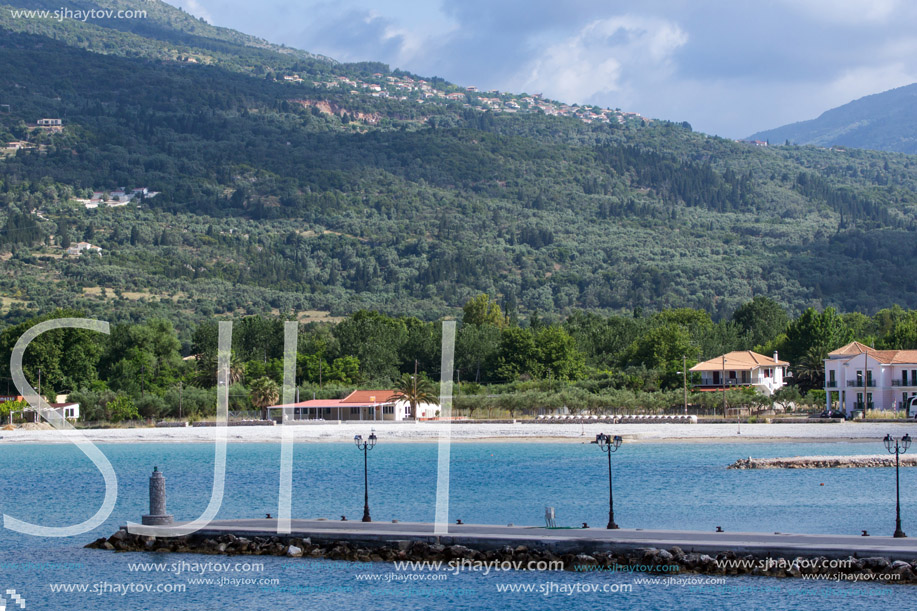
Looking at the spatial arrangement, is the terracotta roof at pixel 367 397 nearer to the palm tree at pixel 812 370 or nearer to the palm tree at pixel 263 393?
the palm tree at pixel 263 393

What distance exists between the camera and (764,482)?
47344 mm

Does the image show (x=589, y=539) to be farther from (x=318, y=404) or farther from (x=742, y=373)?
(x=318, y=404)

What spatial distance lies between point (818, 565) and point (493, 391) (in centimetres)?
7190

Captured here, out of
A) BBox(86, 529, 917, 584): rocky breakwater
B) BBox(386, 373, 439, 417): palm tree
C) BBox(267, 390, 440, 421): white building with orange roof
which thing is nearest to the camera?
BBox(86, 529, 917, 584): rocky breakwater

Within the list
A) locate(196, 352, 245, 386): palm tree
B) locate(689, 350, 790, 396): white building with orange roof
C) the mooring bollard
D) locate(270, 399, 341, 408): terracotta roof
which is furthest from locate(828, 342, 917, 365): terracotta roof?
the mooring bollard

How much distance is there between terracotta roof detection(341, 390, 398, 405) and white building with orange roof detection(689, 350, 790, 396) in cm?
2395

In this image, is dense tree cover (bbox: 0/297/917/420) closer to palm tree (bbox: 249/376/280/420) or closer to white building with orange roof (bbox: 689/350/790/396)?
palm tree (bbox: 249/376/280/420)

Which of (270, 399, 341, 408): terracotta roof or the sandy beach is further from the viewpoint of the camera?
(270, 399, 341, 408): terracotta roof

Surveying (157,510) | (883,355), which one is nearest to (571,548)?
(157,510)

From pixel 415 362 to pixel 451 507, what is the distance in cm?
6494

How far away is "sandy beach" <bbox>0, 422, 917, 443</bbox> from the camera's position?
238 feet

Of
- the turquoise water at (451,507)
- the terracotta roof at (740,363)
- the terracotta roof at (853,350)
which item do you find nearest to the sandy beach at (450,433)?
the turquoise water at (451,507)

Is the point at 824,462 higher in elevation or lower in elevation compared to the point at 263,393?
lower

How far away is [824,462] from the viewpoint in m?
53.0
